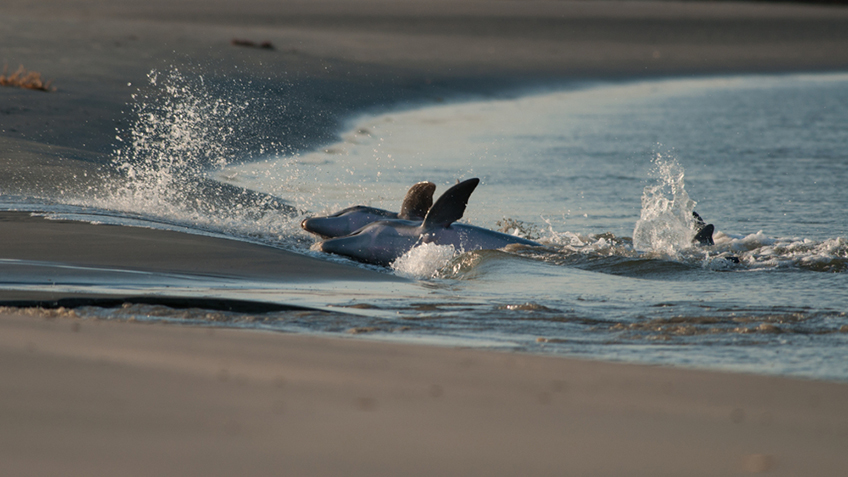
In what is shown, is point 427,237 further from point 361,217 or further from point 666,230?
point 666,230

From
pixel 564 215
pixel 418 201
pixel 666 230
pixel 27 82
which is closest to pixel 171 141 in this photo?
pixel 27 82

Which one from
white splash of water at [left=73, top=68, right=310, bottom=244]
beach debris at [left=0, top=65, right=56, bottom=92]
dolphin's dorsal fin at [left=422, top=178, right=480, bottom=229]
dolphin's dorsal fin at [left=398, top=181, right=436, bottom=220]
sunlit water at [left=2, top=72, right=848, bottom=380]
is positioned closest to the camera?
sunlit water at [left=2, top=72, right=848, bottom=380]

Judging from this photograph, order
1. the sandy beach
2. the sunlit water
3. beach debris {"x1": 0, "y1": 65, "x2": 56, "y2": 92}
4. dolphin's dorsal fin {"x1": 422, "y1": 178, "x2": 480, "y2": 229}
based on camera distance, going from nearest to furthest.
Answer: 1. the sandy beach
2. the sunlit water
3. dolphin's dorsal fin {"x1": 422, "y1": 178, "x2": 480, "y2": 229}
4. beach debris {"x1": 0, "y1": 65, "x2": 56, "y2": 92}

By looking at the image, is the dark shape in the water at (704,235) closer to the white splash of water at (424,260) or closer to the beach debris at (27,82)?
the white splash of water at (424,260)

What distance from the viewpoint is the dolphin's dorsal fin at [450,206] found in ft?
28.2

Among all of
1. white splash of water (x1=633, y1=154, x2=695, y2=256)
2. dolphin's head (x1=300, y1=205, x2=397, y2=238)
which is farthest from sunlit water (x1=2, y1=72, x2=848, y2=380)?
dolphin's head (x1=300, y1=205, x2=397, y2=238)

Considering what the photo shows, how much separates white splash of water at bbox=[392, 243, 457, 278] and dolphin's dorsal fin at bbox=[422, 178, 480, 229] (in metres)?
0.28

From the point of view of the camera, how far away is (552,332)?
18.8 ft

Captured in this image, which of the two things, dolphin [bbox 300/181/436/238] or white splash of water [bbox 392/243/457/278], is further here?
dolphin [bbox 300/181/436/238]

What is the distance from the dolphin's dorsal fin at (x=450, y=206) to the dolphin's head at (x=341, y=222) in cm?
117

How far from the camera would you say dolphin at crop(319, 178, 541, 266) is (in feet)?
28.9

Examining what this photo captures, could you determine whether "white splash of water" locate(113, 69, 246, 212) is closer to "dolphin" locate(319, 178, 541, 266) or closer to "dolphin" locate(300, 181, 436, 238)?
"dolphin" locate(300, 181, 436, 238)

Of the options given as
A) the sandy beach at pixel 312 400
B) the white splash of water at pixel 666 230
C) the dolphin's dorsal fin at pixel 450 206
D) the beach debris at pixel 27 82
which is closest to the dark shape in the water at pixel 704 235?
the white splash of water at pixel 666 230

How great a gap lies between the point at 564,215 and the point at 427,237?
2899 mm
